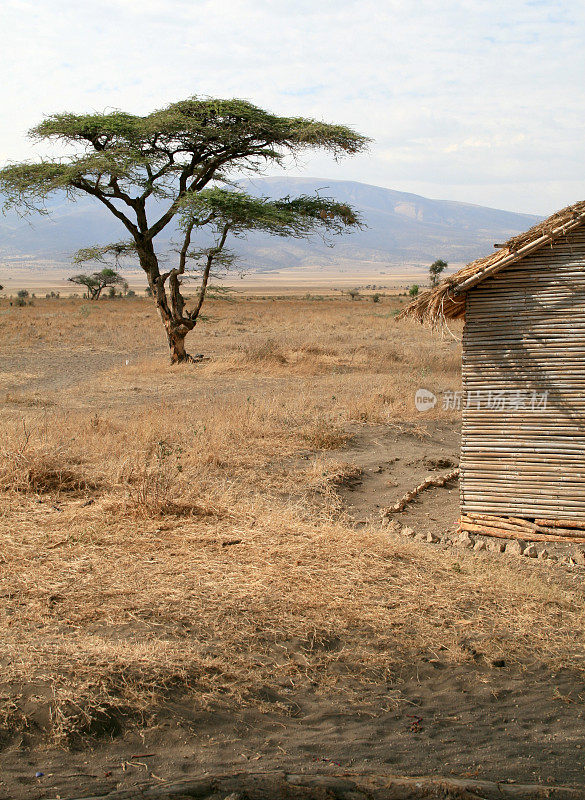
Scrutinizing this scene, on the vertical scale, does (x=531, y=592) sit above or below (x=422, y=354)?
below

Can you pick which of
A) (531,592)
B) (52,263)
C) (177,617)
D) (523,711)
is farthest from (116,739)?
(52,263)

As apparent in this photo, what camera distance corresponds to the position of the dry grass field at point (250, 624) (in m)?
3.26

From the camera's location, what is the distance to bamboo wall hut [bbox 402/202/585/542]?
612 cm

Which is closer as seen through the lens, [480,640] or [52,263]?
[480,640]

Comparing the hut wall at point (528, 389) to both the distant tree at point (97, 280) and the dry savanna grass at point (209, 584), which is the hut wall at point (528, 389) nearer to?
the dry savanna grass at point (209, 584)

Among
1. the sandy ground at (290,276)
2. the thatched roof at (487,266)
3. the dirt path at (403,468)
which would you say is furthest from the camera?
the sandy ground at (290,276)

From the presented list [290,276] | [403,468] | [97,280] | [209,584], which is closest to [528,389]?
[403,468]

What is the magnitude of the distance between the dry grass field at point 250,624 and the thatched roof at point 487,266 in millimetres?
2018

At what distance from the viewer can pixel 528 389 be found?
20.6ft

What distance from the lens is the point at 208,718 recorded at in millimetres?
3418

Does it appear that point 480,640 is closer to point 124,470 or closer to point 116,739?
point 116,739

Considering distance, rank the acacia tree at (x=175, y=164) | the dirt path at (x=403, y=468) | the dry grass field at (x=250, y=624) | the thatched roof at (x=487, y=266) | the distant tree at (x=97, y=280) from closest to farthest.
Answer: the dry grass field at (x=250, y=624) < the thatched roof at (x=487, y=266) < the dirt path at (x=403, y=468) < the acacia tree at (x=175, y=164) < the distant tree at (x=97, y=280)

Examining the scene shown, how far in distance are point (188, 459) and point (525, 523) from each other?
12.0 ft

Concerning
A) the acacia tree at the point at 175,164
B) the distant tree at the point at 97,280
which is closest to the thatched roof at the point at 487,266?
the acacia tree at the point at 175,164
